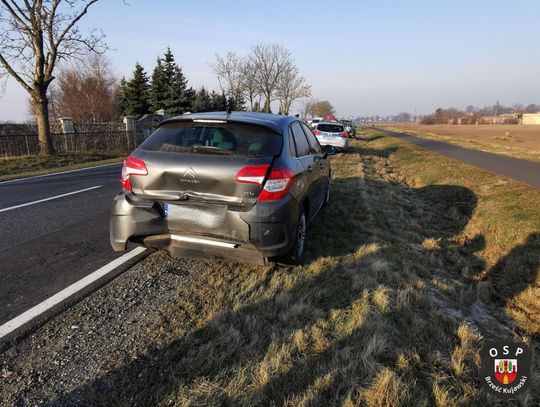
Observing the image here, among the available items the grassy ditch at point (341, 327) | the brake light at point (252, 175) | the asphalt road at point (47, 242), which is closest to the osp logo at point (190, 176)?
the brake light at point (252, 175)

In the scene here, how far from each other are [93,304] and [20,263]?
149 centimetres

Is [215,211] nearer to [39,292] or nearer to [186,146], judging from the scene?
[186,146]

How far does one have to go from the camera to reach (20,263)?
4035 millimetres

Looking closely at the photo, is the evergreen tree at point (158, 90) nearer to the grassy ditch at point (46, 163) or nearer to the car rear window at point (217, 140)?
the grassy ditch at point (46, 163)

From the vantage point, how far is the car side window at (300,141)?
14.4ft

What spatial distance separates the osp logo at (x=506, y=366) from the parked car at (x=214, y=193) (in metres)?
1.94

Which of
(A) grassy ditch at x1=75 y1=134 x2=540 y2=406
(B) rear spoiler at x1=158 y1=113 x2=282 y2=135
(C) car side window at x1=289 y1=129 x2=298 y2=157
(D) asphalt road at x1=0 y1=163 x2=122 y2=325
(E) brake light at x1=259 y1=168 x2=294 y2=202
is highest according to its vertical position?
(B) rear spoiler at x1=158 y1=113 x2=282 y2=135

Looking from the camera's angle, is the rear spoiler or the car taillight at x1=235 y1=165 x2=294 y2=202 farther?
the rear spoiler

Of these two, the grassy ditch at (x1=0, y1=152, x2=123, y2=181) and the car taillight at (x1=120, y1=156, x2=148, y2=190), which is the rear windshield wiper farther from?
the grassy ditch at (x1=0, y1=152, x2=123, y2=181)

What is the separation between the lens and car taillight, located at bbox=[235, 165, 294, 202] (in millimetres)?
3320

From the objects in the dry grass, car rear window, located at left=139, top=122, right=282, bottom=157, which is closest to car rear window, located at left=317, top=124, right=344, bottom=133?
the dry grass

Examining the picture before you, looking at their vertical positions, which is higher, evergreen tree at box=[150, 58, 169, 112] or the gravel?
evergreen tree at box=[150, 58, 169, 112]

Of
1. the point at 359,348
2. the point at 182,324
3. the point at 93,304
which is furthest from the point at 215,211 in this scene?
the point at 359,348

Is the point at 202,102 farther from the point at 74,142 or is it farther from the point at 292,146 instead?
the point at 292,146
